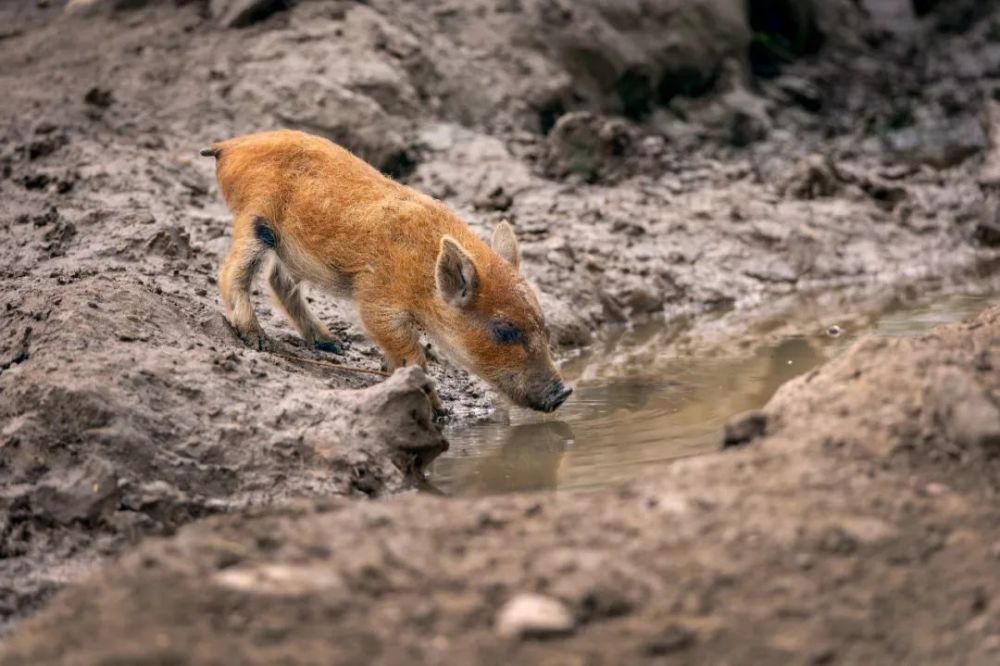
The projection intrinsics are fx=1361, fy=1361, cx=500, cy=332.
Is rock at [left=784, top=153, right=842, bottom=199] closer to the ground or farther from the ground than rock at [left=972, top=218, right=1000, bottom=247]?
farther from the ground

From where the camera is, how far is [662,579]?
3.46m

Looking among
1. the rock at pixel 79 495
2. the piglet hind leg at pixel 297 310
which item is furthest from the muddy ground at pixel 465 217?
the piglet hind leg at pixel 297 310

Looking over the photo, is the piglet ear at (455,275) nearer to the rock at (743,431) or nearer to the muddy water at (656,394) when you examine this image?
the muddy water at (656,394)

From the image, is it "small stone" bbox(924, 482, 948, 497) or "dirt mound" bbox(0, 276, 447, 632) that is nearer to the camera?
"small stone" bbox(924, 482, 948, 497)

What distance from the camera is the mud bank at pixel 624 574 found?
10.4 feet

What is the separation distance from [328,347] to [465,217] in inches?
92.8

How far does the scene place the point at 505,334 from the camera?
6.39 metres

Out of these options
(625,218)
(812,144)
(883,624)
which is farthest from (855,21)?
(883,624)

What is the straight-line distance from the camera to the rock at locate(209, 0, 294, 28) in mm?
10836

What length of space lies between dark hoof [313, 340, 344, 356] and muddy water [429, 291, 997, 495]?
0.91 meters

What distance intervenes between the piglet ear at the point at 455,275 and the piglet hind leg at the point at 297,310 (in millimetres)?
1053

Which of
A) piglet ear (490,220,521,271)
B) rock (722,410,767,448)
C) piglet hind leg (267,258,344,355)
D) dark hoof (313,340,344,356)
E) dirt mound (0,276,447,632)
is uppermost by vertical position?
rock (722,410,767,448)

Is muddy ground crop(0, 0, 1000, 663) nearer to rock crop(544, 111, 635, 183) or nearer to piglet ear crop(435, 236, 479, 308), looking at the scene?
rock crop(544, 111, 635, 183)

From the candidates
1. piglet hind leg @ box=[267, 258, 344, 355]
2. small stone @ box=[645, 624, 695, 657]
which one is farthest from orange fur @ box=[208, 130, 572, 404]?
small stone @ box=[645, 624, 695, 657]
